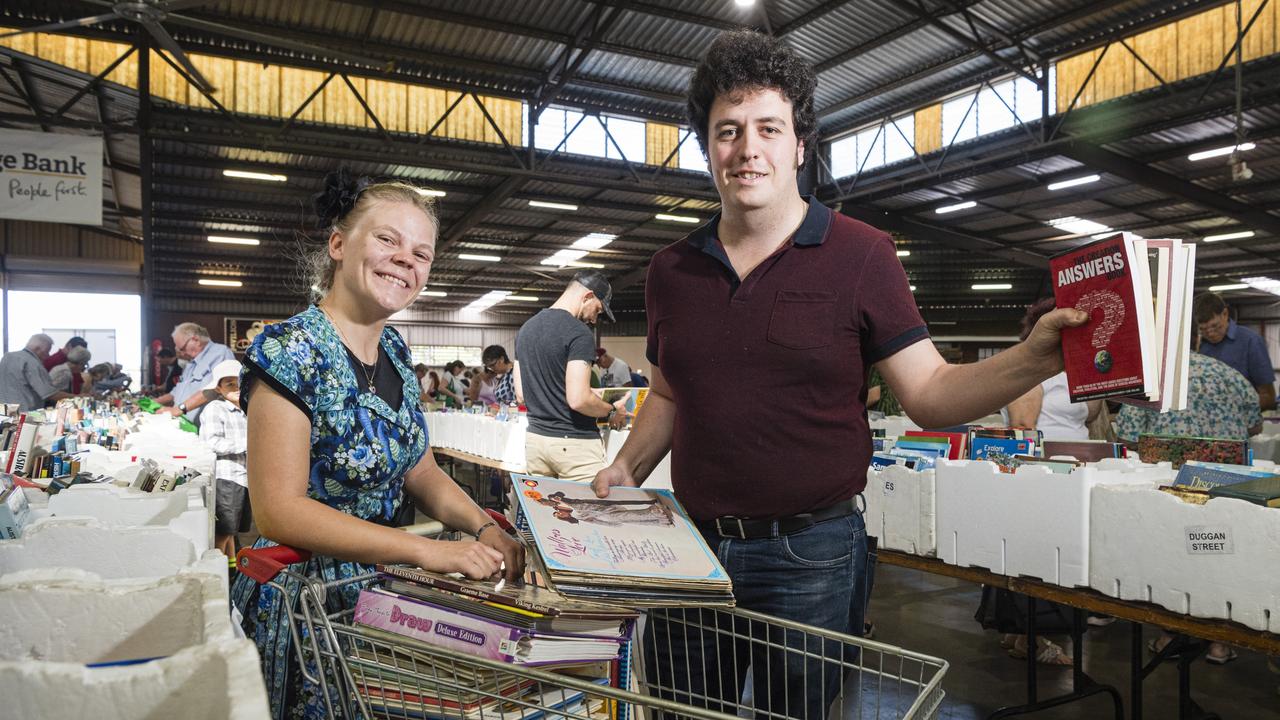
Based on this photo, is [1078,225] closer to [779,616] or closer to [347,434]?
[779,616]

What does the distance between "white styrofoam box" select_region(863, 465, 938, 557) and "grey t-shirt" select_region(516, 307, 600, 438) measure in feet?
5.10

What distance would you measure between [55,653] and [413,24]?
30.2 feet

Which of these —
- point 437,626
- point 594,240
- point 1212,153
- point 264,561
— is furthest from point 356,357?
point 594,240

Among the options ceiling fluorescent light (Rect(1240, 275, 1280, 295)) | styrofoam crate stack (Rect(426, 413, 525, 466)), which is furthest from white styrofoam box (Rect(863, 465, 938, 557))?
ceiling fluorescent light (Rect(1240, 275, 1280, 295))

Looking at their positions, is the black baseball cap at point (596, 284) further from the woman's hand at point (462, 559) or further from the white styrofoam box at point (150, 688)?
the white styrofoam box at point (150, 688)

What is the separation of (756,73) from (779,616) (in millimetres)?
915

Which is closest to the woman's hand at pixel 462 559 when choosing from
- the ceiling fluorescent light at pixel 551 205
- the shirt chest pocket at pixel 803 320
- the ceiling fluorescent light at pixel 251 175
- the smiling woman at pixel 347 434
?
the smiling woman at pixel 347 434

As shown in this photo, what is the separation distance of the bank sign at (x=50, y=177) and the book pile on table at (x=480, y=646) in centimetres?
865

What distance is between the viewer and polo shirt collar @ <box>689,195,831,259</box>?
1353mm

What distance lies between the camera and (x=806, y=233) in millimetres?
1358

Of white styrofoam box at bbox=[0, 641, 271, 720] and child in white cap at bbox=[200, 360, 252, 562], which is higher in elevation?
white styrofoam box at bbox=[0, 641, 271, 720]

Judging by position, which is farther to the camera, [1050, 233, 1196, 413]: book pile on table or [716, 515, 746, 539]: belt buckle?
[716, 515, 746, 539]: belt buckle

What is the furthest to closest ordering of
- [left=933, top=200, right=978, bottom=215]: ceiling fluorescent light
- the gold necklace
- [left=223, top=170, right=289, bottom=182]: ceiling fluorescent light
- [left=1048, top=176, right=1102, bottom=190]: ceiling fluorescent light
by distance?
[left=933, top=200, right=978, bottom=215]: ceiling fluorescent light
[left=1048, top=176, right=1102, bottom=190]: ceiling fluorescent light
[left=223, top=170, right=289, bottom=182]: ceiling fluorescent light
the gold necklace

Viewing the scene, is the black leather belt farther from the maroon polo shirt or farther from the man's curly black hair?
the man's curly black hair
